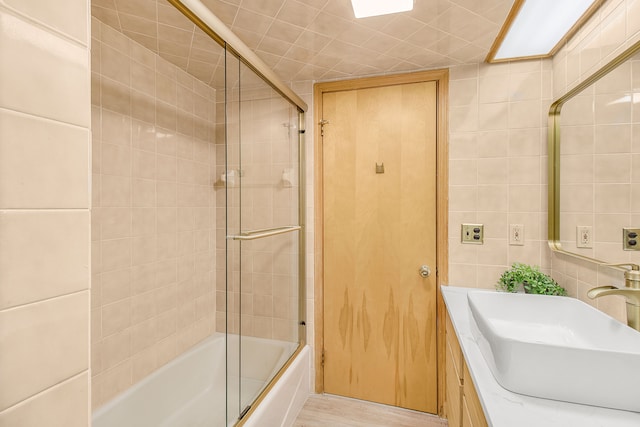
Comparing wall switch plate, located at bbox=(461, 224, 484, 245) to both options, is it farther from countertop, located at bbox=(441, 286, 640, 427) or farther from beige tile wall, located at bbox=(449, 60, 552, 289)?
countertop, located at bbox=(441, 286, 640, 427)

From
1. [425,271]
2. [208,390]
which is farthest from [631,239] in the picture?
[208,390]

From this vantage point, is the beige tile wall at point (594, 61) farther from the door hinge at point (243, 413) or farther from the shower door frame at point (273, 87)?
the door hinge at point (243, 413)

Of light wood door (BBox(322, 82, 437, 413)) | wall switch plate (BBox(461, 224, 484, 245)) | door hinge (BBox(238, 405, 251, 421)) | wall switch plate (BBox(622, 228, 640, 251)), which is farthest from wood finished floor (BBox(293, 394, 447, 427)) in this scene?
wall switch plate (BBox(622, 228, 640, 251))

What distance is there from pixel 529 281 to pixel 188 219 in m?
2.00

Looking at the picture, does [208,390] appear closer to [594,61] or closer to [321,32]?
[321,32]

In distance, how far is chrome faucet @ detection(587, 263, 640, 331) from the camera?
41.3 inches

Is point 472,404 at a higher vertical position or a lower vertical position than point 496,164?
lower

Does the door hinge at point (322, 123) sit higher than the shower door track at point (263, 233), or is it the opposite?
the door hinge at point (322, 123)

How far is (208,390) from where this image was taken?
1777 millimetres

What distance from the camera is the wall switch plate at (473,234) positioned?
1.94 m

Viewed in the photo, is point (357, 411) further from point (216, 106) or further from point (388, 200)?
point (216, 106)

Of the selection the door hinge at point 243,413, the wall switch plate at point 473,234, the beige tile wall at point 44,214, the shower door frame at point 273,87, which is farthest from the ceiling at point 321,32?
the door hinge at point 243,413

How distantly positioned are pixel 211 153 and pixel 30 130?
1.49m

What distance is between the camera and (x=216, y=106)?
183 centimetres
